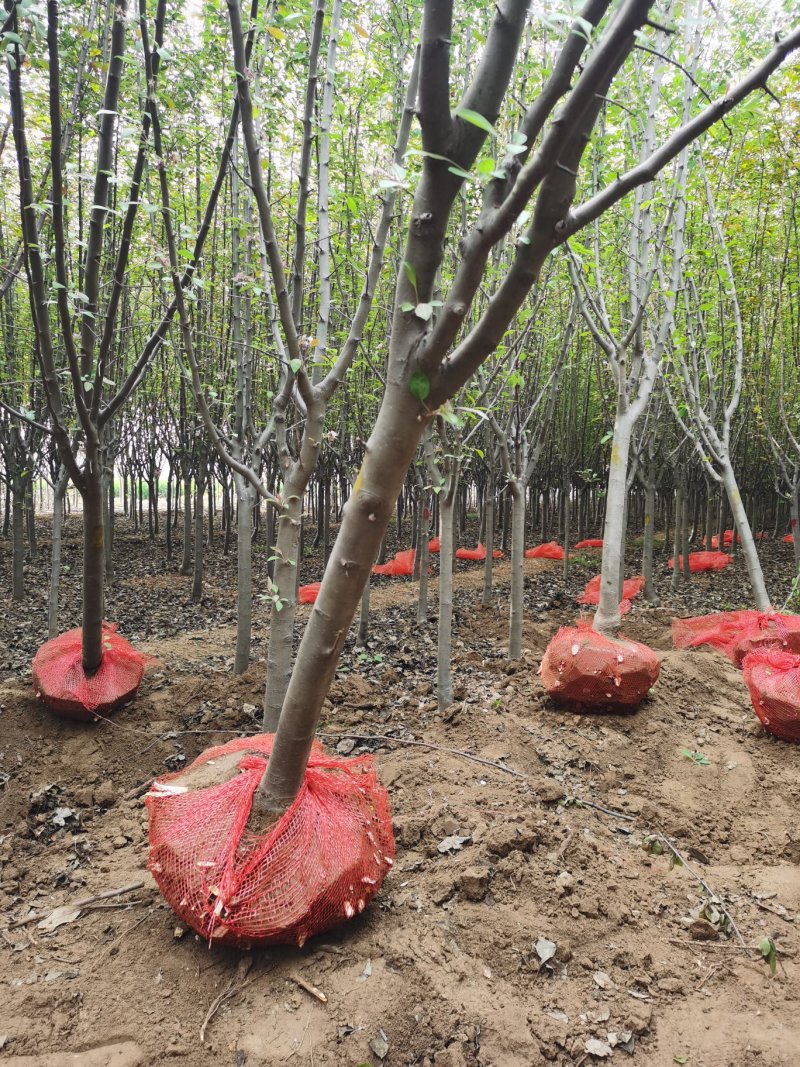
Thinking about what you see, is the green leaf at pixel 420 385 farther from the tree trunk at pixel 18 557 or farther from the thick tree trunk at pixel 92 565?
the tree trunk at pixel 18 557

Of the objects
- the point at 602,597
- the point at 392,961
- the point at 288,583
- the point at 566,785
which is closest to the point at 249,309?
the point at 288,583

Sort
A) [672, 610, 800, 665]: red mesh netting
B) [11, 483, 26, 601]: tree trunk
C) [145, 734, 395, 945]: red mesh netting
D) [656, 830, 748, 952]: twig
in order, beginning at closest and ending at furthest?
[145, 734, 395, 945]: red mesh netting < [656, 830, 748, 952]: twig < [672, 610, 800, 665]: red mesh netting < [11, 483, 26, 601]: tree trunk

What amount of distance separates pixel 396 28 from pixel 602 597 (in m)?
4.68

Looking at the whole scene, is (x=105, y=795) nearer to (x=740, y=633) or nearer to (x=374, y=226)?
(x=740, y=633)

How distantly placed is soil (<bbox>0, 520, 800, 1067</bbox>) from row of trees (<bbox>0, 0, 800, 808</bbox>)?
63cm

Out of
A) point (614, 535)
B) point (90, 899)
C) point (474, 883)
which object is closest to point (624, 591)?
point (614, 535)

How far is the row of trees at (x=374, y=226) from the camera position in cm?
142

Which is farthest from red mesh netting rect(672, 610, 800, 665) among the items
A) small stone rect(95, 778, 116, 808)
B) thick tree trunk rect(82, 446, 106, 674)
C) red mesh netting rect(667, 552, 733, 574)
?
red mesh netting rect(667, 552, 733, 574)

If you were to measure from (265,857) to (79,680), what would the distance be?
2.84m

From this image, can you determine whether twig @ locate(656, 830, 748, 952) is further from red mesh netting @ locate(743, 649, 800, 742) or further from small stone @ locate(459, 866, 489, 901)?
red mesh netting @ locate(743, 649, 800, 742)

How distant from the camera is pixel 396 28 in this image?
4.61 meters

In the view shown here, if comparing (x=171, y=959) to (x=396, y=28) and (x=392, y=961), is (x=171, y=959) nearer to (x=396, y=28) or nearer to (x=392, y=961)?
(x=392, y=961)

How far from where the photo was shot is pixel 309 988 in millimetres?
1986

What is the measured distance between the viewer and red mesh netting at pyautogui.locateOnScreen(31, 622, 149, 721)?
4234 mm
